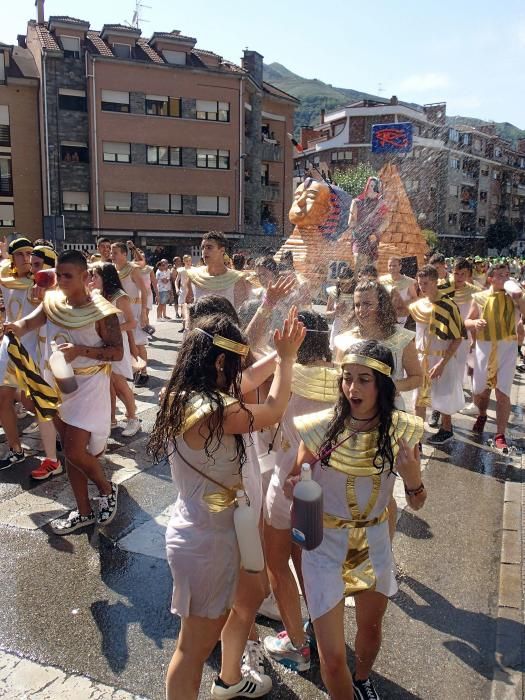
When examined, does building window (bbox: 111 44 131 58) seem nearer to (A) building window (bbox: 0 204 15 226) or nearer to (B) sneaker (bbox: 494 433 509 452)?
(A) building window (bbox: 0 204 15 226)

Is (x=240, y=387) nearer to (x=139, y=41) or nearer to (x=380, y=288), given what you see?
(x=380, y=288)

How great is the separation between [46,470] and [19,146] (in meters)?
33.9

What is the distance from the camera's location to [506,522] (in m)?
4.67

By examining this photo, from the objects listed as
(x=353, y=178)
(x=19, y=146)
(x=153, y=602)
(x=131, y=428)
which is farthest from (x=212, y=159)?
(x=153, y=602)

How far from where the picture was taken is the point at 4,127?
3441 centimetres

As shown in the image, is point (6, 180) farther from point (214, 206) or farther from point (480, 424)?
point (480, 424)

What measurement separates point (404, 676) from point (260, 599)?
0.87 m

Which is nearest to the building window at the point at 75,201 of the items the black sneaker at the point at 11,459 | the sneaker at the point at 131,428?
the sneaker at the point at 131,428

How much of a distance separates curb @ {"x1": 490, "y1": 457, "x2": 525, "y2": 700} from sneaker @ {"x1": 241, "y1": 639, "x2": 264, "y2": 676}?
1040 mm

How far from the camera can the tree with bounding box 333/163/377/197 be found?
1942 inches

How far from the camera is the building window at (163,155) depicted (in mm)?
35438

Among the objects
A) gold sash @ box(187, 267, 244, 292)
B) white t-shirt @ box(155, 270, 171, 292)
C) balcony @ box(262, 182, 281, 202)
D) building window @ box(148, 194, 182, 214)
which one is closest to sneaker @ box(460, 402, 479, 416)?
gold sash @ box(187, 267, 244, 292)

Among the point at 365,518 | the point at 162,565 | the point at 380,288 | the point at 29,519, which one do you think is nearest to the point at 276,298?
the point at 380,288

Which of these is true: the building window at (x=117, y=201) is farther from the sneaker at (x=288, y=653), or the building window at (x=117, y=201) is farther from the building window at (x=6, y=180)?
the sneaker at (x=288, y=653)
